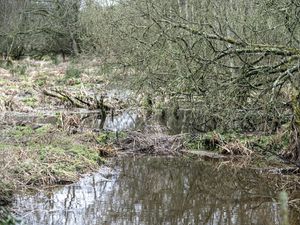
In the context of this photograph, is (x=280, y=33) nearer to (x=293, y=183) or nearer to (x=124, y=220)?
(x=293, y=183)

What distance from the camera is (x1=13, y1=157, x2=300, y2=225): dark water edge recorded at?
20.3 ft

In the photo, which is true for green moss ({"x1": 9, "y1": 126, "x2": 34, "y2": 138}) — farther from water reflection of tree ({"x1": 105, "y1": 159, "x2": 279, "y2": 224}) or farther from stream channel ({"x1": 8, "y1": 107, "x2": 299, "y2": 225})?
water reflection of tree ({"x1": 105, "y1": 159, "x2": 279, "y2": 224})

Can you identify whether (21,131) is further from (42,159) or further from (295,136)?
(295,136)

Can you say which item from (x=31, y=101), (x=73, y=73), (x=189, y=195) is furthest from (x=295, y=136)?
(x=73, y=73)

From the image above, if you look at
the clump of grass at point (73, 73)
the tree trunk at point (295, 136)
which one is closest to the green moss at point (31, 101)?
the clump of grass at point (73, 73)

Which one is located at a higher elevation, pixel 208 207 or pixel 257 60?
pixel 257 60

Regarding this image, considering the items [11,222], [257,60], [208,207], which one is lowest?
[208,207]

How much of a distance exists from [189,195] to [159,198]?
0.52m

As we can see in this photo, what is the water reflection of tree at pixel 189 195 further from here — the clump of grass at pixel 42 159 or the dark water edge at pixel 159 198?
the clump of grass at pixel 42 159

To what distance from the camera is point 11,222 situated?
3.52m

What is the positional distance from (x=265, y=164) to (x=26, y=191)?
4.77 metres

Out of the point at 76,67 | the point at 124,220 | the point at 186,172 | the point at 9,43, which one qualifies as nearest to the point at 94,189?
the point at 124,220

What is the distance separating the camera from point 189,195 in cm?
751

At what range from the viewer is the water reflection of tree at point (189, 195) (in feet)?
20.9
